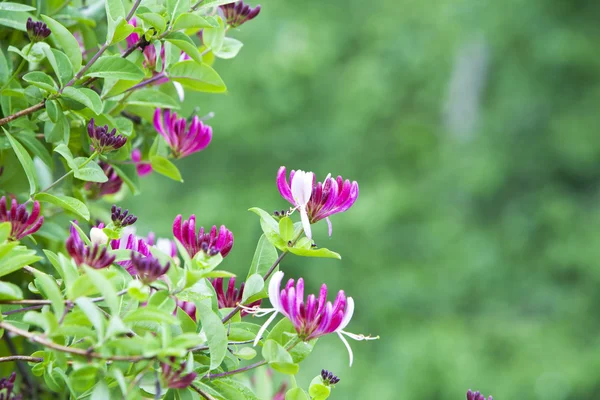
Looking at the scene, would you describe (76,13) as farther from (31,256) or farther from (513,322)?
(513,322)


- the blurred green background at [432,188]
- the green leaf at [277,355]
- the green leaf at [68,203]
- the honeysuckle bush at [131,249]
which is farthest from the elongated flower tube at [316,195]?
the blurred green background at [432,188]

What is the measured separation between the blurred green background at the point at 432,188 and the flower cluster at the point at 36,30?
12.9 ft

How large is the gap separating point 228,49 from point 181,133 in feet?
0.41

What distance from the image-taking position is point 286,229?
2.28 ft

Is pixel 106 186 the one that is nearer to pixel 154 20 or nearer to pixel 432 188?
pixel 154 20

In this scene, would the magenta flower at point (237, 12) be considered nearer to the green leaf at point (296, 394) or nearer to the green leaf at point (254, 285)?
the green leaf at point (254, 285)

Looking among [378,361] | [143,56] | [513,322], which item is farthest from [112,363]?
[513,322]

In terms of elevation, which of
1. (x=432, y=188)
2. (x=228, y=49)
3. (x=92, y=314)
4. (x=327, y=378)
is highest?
(x=432, y=188)

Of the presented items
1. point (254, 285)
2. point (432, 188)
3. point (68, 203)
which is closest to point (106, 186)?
point (68, 203)

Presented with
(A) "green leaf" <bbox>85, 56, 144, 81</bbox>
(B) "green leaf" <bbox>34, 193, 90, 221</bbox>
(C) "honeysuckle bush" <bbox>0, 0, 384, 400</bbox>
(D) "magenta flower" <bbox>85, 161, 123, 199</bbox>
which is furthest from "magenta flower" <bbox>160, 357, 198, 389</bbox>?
(D) "magenta flower" <bbox>85, 161, 123, 199</bbox>

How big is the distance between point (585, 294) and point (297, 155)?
7.75 feet

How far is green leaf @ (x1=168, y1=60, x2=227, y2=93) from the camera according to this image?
2.73ft

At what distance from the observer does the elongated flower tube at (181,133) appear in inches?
35.7

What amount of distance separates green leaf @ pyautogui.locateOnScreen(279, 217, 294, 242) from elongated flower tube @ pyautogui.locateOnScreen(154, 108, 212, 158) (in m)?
0.26
